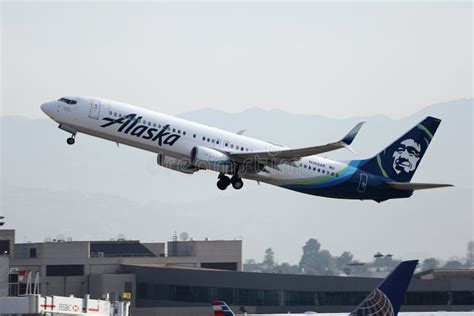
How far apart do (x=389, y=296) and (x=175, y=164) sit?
2551 cm

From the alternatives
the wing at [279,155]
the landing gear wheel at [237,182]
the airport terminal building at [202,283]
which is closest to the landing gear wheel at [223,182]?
the landing gear wheel at [237,182]

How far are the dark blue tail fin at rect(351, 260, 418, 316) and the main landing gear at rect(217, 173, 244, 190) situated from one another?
19613 millimetres

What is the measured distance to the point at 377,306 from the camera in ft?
219

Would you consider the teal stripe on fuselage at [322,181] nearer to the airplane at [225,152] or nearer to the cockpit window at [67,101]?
the airplane at [225,152]

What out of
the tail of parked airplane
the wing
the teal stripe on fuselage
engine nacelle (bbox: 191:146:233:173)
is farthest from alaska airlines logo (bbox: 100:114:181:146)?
the tail of parked airplane

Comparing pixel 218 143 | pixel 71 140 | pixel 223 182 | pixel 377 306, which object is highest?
pixel 71 140

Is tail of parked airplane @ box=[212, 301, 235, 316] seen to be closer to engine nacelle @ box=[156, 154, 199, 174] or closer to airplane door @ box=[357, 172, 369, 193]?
engine nacelle @ box=[156, 154, 199, 174]

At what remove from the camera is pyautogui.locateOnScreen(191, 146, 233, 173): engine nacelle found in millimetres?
81125

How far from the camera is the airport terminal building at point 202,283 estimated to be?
Answer: 110 m

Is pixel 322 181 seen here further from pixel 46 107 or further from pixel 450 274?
pixel 450 274

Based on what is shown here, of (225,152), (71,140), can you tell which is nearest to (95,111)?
(71,140)

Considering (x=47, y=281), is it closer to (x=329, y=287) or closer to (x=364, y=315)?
(x=329, y=287)

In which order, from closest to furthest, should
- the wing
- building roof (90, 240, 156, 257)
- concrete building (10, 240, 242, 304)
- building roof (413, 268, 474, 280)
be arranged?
the wing
building roof (413, 268, 474, 280)
concrete building (10, 240, 242, 304)
building roof (90, 240, 156, 257)

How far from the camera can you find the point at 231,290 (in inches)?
4550
